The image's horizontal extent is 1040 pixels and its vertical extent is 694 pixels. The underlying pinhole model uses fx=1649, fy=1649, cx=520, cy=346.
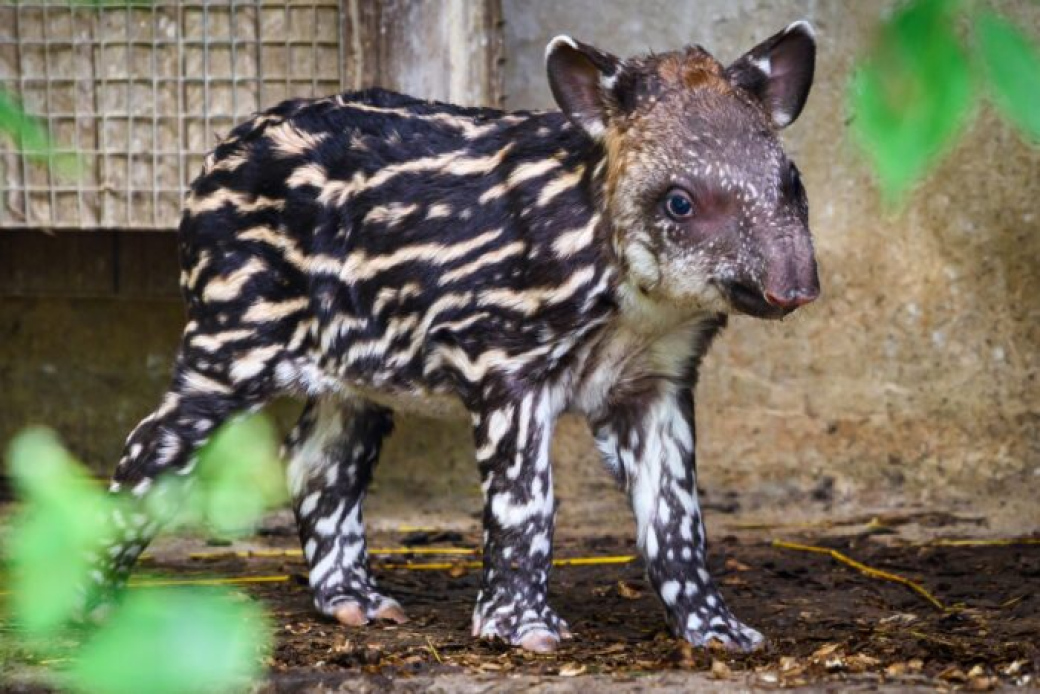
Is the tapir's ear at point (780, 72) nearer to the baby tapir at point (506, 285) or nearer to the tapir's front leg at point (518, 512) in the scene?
the baby tapir at point (506, 285)

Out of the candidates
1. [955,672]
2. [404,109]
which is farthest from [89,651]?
[404,109]

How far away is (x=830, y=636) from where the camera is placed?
16.4ft

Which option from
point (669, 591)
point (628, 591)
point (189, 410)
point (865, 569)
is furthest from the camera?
point (865, 569)

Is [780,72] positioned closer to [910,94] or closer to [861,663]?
[861,663]

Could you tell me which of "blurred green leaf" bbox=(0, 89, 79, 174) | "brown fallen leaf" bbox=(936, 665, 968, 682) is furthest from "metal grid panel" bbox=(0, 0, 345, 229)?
"blurred green leaf" bbox=(0, 89, 79, 174)

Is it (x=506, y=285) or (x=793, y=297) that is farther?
(x=506, y=285)

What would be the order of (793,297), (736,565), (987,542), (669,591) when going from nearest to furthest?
(793,297)
(669,591)
(736,565)
(987,542)

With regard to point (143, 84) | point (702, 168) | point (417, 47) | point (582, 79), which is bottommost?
point (702, 168)

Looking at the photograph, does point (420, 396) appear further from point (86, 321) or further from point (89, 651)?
point (89, 651)

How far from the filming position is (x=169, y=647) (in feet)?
4.07

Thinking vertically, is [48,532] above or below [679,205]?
below

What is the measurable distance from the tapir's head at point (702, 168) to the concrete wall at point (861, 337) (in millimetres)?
2098

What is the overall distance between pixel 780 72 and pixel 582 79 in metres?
0.60

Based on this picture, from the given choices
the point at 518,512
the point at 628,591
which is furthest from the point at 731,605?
the point at 518,512
